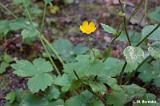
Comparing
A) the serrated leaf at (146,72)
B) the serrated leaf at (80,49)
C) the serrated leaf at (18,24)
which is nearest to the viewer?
the serrated leaf at (146,72)

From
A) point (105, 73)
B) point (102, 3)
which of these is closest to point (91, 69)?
point (105, 73)

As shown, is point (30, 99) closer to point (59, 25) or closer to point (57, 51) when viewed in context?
point (57, 51)

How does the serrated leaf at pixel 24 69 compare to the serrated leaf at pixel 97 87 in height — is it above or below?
above

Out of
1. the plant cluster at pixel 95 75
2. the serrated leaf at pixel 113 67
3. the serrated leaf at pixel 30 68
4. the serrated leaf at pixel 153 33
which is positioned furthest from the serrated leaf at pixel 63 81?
the serrated leaf at pixel 153 33

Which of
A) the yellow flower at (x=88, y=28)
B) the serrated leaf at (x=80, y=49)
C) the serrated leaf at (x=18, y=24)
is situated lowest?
the serrated leaf at (x=80, y=49)

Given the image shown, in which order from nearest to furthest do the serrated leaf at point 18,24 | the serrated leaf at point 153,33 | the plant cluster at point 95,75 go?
the plant cluster at point 95,75
the serrated leaf at point 153,33
the serrated leaf at point 18,24

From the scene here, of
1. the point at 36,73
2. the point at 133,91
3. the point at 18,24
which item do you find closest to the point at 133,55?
the point at 133,91

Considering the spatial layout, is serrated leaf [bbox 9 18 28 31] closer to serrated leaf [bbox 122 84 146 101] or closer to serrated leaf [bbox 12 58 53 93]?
serrated leaf [bbox 12 58 53 93]

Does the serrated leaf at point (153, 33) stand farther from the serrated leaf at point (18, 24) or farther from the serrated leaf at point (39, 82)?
the serrated leaf at point (18, 24)
